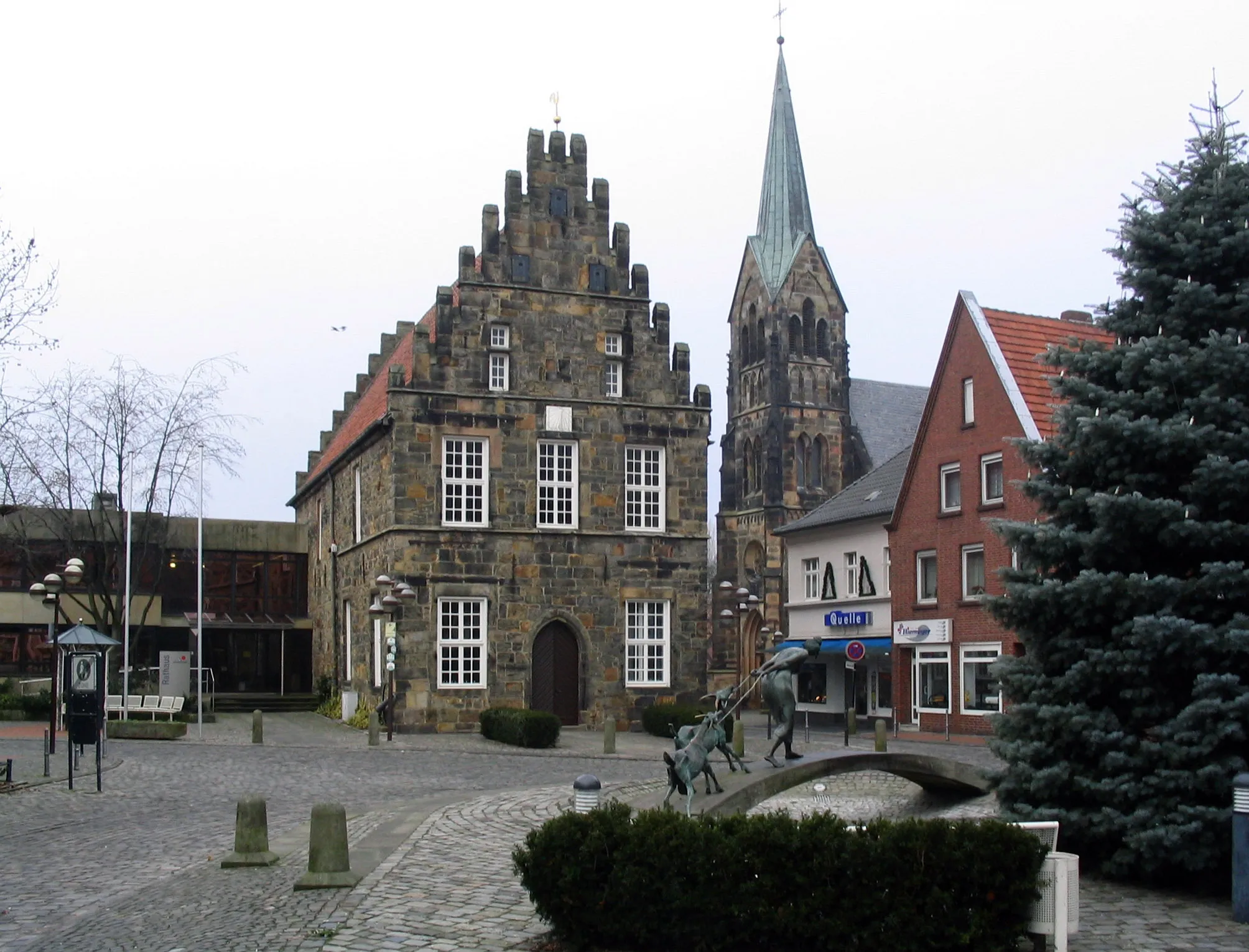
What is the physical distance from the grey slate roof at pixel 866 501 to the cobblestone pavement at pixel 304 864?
20.6 m

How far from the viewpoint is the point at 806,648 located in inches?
607

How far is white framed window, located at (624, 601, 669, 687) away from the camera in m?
36.7

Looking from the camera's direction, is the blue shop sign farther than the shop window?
No

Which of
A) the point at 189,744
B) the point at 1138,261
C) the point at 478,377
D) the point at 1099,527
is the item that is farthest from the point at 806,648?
the point at 478,377

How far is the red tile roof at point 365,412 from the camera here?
139 feet

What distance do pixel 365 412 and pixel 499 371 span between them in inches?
492

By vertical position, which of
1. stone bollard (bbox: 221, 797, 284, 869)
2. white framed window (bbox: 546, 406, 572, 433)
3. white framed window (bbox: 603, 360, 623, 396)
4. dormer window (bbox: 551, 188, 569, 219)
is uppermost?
dormer window (bbox: 551, 188, 569, 219)

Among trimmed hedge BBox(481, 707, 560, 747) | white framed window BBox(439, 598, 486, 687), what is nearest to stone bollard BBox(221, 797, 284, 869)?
trimmed hedge BBox(481, 707, 560, 747)

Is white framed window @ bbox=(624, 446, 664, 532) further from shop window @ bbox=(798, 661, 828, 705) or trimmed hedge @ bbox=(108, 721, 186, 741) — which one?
shop window @ bbox=(798, 661, 828, 705)

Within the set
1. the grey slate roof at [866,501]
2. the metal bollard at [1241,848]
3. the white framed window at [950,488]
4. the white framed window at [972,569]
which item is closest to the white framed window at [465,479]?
the white framed window at [950,488]

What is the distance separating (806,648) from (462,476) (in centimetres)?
2132

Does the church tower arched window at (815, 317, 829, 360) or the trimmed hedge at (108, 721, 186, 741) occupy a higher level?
the church tower arched window at (815, 317, 829, 360)

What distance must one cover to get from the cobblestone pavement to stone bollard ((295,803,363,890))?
24 centimetres

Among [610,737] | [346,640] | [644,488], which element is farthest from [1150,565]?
[346,640]
